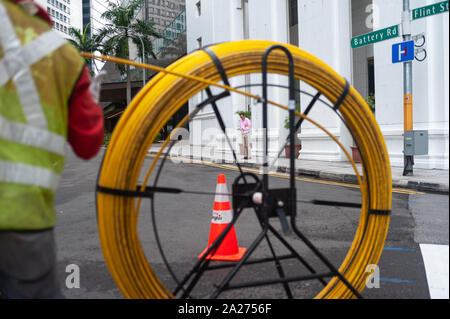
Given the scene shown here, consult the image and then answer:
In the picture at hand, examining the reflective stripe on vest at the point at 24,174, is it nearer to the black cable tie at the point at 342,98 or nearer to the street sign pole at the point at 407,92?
the black cable tie at the point at 342,98

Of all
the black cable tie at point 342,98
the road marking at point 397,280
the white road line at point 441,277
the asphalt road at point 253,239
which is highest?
the black cable tie at point 342,98

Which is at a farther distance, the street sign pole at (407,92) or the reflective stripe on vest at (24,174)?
the street sign pole at (407,92)

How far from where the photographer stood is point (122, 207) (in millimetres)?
2150

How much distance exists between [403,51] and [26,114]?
9.78 meters

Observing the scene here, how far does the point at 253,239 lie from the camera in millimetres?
5012

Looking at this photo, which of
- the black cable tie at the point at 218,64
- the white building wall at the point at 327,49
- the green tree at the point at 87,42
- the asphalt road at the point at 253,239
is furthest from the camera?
the green tree at the point at 87,42

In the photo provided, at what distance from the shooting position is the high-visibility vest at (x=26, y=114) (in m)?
1.54

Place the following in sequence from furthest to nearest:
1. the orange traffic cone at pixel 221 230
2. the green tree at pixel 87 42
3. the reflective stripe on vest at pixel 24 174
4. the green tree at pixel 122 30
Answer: the green tree at pixel 87 42 < the green tree at pixel 122 30 < the orange traffic cone at pixel 221 230 < the reflective stripe on vest at pixel 24 174

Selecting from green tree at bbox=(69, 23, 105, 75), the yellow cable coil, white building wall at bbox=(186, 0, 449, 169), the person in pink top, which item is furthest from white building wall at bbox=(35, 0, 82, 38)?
the yellow cable coil

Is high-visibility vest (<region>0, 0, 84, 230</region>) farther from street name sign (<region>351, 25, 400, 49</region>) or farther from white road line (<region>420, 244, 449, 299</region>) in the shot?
street name sign (<region>351, 25, 400, 49</region>)

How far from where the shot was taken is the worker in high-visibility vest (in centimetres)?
154

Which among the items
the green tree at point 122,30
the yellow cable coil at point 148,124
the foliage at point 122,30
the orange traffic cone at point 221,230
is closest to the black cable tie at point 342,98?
the yellow cable coil at point 148,124

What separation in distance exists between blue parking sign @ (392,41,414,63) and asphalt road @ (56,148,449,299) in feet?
11.7
